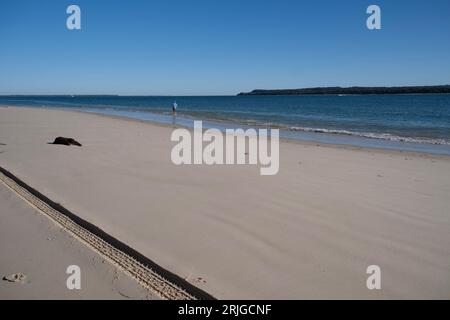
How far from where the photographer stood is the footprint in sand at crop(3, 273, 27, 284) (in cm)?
352

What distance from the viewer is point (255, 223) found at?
5078mm

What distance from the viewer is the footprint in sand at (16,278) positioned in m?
3.52

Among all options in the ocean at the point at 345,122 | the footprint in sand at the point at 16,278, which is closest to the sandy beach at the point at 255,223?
the footprint in sand at the point at 16,278

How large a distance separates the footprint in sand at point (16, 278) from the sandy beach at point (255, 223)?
0.44 ft

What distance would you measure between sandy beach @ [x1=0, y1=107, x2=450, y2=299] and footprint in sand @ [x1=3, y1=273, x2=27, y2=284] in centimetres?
13

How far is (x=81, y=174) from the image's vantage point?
25.2ft

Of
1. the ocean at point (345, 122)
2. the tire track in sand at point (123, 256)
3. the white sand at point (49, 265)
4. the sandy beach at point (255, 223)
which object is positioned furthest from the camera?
the ocean at point (345, 122)

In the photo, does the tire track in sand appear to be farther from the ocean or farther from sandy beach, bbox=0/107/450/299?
the ocean

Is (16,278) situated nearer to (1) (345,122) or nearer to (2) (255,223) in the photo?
(2) (255,223)

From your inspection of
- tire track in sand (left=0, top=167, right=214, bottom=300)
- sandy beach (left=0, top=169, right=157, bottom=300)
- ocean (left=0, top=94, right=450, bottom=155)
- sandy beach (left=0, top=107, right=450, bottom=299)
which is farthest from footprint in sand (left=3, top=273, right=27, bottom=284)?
ocean (left=0, top=94, right=450, bottom=155)

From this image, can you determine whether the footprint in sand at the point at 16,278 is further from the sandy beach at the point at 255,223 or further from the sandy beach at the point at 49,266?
the sandy beach at the point at 255,223
